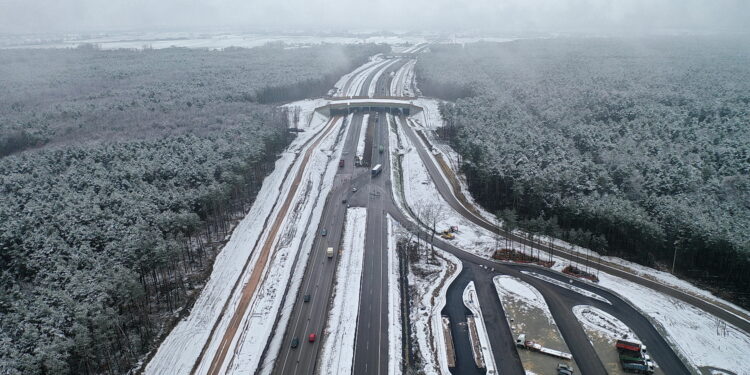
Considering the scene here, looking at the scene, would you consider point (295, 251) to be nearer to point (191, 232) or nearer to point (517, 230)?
point (191, 232)

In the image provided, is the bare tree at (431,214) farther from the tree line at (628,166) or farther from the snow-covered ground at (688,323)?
the snow-covered ground at (688,323)

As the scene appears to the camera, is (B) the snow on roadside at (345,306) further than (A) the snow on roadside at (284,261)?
No

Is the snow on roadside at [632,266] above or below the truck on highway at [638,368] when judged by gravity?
above

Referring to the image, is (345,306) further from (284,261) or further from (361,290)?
(284,261)

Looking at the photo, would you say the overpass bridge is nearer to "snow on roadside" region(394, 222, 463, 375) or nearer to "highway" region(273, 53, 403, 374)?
"highway" region(273, 53, 403, 374)

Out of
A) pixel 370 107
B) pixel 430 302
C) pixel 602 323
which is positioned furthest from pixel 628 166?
pixel 370 107

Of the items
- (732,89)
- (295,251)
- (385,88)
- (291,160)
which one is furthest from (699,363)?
(385,88)

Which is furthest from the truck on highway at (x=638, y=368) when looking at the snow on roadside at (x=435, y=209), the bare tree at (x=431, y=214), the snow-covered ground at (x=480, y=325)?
the bare tree at (x=431, y=214)

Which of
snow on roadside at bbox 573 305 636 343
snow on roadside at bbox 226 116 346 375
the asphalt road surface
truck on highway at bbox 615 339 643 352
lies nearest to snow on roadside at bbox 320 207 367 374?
snow on roadside at bbox 226 116 346 375
